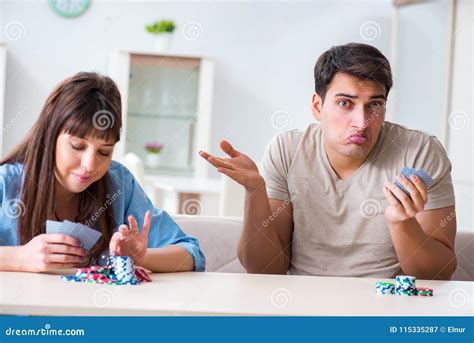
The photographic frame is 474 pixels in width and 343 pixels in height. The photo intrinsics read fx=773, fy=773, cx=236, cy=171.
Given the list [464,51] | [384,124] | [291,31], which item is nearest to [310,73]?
[291,31]

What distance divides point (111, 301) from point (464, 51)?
15.0 ft

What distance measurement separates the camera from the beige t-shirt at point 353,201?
2.19 metres

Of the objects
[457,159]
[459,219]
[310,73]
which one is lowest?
[459,219]

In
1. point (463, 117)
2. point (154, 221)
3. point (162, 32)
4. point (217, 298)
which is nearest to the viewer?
point (217, 298)

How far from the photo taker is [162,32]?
6.02m

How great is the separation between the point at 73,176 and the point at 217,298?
20.2 inches

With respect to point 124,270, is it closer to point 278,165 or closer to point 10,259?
point 10,259

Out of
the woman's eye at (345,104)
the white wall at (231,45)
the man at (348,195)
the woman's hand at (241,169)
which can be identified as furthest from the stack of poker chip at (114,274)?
the white wall at (231,45)

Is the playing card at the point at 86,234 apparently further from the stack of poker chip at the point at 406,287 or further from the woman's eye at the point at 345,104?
the woman's eye at the point at 345,104

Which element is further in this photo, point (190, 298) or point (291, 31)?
point (291, 31)

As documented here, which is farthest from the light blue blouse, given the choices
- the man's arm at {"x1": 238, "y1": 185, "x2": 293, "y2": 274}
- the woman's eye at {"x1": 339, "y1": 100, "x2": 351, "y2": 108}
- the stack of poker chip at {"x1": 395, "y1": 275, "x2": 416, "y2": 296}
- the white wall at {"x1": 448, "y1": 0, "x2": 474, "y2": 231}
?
the white wall at {"x1": 448, "y1": 0, "x2": 474, "y2": 231}

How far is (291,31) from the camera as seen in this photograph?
6.21 metres

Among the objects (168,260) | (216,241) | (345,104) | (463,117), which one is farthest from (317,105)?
(463,117)
